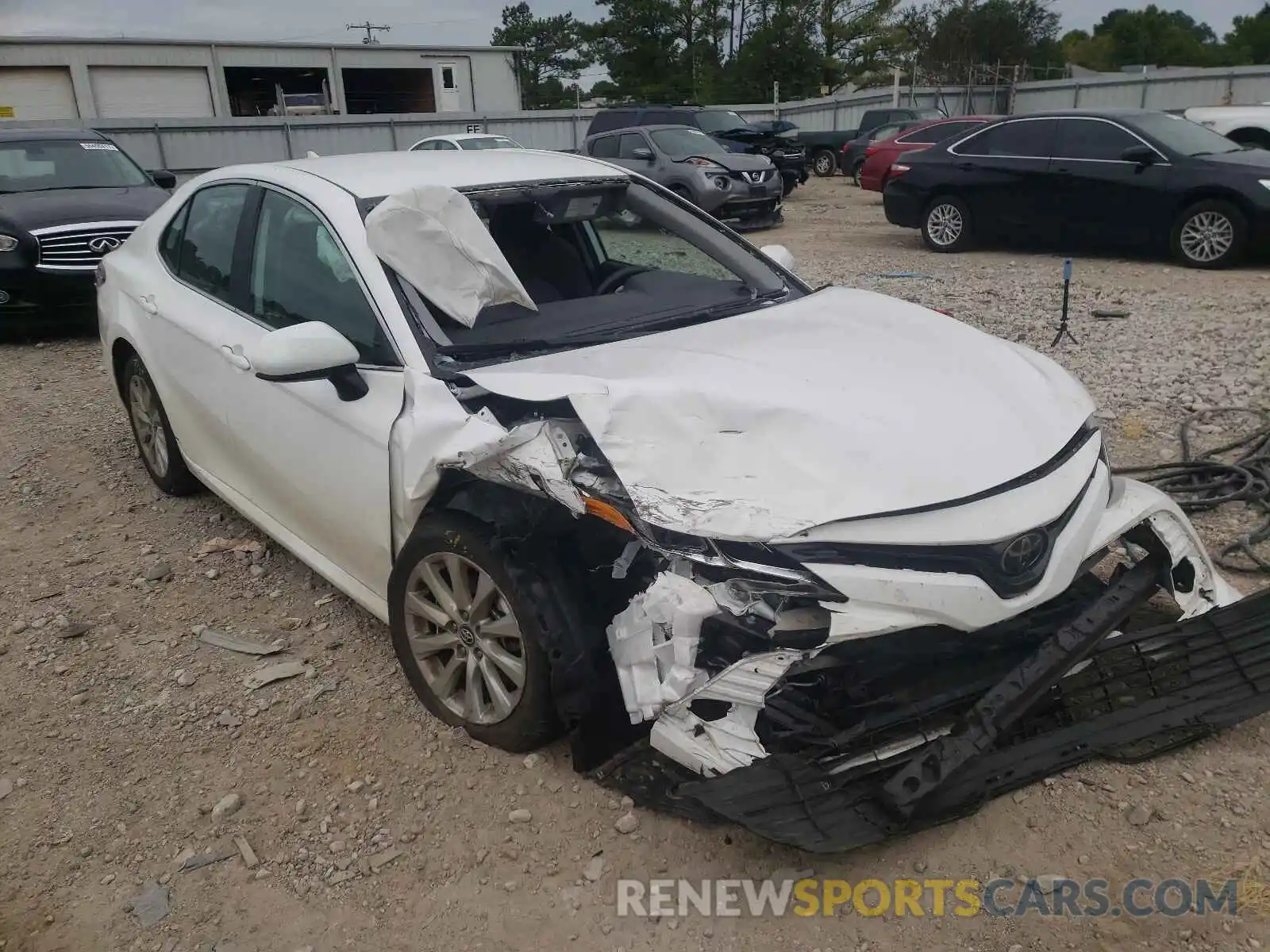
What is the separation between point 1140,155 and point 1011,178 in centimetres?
135

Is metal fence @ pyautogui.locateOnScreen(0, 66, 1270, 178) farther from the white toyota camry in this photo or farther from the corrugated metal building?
the white toyota camry

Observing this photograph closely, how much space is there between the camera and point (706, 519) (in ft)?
7.50

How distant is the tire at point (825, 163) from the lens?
971 inches

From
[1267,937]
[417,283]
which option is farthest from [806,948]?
[417,283]

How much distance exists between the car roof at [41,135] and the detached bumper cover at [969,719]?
9388mm

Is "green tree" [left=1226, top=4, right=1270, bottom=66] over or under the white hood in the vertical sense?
over

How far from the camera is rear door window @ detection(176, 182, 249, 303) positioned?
3822mm

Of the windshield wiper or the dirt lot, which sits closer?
the dirt lot

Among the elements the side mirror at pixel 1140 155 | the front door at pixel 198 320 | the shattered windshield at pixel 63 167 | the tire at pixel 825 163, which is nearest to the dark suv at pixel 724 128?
the tire at pixel 825 163

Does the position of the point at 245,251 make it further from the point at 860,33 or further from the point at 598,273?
the point at 860,33

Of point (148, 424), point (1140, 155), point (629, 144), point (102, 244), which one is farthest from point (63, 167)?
point (1140, 155)

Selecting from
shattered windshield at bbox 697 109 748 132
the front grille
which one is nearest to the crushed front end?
the front grille

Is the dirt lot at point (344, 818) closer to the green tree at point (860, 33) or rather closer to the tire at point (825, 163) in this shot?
the tire at point (825, 163)

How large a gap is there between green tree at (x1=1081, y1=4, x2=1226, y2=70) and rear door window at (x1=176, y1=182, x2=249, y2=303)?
6489 centimetres
